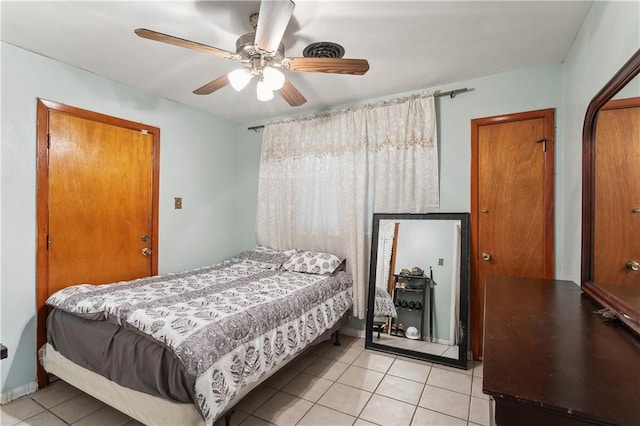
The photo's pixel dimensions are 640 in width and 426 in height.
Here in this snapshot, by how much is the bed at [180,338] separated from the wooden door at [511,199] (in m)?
1.45

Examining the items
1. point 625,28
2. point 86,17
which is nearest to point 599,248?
point 625,28

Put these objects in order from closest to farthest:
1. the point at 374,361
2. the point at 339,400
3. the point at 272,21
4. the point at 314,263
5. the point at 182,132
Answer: the point at 272,21, the point at 339,400, the point at 374,361, the point at 314,263, the point at 182,132

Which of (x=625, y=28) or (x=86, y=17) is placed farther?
(x=86, y=17)

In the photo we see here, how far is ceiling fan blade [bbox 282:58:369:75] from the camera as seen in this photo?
68.9 inches

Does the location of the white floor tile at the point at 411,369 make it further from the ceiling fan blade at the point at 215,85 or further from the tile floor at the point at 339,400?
the ceiling fan blade at the point at 215,85

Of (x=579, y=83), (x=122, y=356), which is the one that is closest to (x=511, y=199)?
(x=579, y=83)

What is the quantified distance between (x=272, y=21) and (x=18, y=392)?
2.99 m

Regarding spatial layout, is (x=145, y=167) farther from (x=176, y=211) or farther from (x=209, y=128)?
(x=209, y=128)

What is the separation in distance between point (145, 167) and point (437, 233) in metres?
2.90

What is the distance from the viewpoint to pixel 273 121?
12.3ft

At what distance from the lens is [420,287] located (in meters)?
2.87

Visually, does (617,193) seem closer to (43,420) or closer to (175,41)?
(175,41)

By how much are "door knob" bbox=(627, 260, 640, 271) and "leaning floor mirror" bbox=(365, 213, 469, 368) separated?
154 cm

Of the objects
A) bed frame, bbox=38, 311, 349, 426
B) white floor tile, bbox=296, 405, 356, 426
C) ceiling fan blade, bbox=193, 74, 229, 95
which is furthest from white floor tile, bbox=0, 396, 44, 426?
ceiling fan blade, bbox=193, 74, 229, 95
